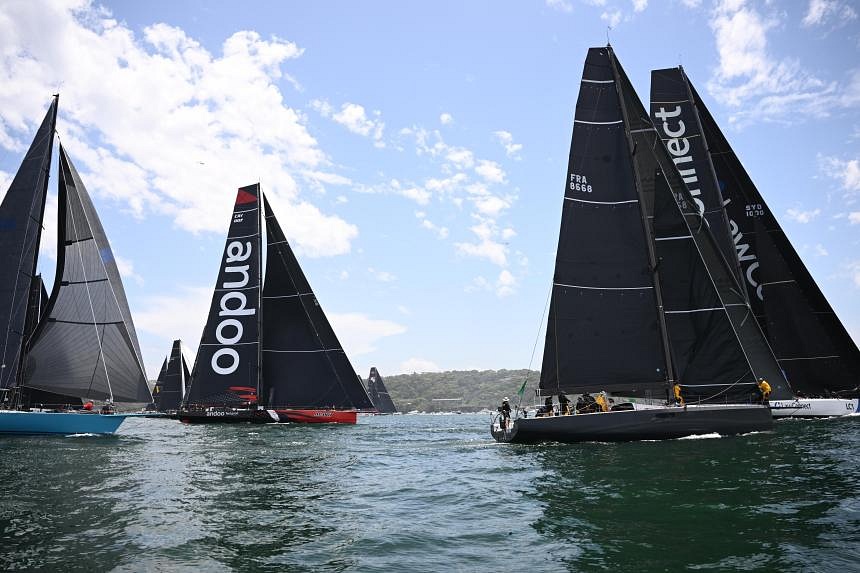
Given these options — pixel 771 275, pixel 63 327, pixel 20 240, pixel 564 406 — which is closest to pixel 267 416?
pixel 63 327

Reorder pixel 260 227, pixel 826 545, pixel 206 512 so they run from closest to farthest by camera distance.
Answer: pixel 826 545, pixel 206 512, pixel 260 227

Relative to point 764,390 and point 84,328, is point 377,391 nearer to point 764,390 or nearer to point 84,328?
point 84,328

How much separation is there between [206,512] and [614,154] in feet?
67.0

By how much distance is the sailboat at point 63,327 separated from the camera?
27484 mm

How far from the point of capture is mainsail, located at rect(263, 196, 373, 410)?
39375 millimetres

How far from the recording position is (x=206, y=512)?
10.8 meters

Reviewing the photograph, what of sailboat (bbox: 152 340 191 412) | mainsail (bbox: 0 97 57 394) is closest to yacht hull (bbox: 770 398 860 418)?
mainsail (bbox: 0 97 57 394)

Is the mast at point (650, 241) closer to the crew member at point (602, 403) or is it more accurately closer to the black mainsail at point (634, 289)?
the black mainsail at point (634, 289)

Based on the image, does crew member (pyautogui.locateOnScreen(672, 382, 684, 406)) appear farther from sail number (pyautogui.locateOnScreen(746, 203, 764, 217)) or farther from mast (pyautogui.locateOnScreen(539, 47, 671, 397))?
sail number (pyautogui.locateOnScreen(746, 203, 764, 217))

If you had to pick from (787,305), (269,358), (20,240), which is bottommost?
(269,358)

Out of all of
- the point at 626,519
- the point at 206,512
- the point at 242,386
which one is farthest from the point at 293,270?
the point at 626,519

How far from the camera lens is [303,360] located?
39.5 metres

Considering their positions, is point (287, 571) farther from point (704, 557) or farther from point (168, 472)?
point (168, 472)

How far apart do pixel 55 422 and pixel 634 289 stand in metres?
26.5
